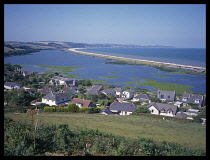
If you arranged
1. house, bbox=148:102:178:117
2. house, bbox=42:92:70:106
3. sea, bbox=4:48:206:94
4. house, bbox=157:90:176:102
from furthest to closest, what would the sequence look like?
1. sea, bbox=4:48:206:94
2. house, bbox=157:90:176:102
3. house, bbox=148:102:178:117
4. house, bbox=42:92:70:106

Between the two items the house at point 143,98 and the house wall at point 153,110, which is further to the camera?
the house at point 143,98

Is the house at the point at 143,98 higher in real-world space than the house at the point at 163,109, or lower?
higher

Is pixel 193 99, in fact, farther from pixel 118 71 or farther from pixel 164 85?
A: pixel 118 71

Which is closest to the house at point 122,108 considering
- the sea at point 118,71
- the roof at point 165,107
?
the roof at point 165,107

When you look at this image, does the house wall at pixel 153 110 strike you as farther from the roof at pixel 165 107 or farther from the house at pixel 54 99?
the house at pixel 54 99

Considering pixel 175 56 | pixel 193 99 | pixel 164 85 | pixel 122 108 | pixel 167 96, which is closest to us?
pixel 122 108

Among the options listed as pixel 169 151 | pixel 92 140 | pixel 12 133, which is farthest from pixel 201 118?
pixel 12 133

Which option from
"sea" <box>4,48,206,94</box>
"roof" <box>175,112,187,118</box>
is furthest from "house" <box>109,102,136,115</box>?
"sea" <box>4,48,206,94</box>

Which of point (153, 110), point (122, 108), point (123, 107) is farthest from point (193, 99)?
point (122, 108)

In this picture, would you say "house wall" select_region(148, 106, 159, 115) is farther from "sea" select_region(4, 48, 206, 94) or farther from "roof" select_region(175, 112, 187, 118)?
"sea" select_region(4, 48, 206, 94)

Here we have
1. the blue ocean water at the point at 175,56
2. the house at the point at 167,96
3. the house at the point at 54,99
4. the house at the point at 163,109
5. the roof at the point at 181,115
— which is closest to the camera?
the roof at the point at 181,115
